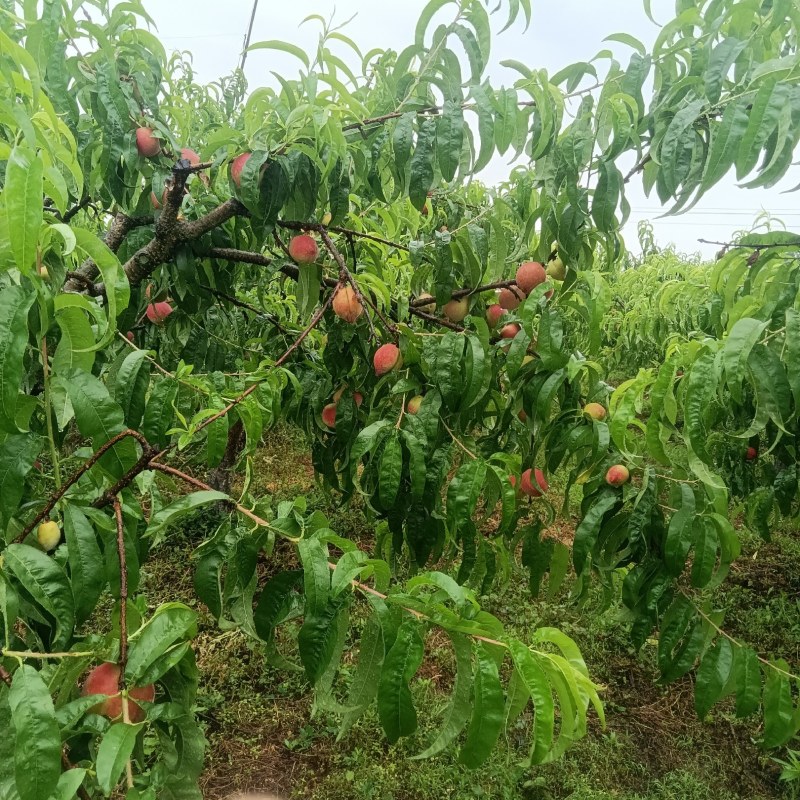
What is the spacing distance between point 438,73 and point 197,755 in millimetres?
1341

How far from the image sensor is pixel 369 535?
11.5 feet

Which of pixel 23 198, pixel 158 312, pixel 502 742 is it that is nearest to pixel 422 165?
pixel 23 198

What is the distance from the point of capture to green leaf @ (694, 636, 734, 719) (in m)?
1.26

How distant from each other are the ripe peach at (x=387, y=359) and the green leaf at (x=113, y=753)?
93 cm

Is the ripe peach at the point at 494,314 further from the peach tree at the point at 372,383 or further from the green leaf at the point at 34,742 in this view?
the green leaf at the point at 34,742

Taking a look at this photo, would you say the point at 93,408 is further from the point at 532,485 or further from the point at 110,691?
the point at 532,485

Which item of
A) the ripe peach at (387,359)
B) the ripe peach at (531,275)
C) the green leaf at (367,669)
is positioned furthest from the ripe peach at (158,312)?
the green leaf at (367,669)

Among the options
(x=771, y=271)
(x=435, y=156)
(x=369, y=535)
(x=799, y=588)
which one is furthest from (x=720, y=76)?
(x=799, y=588)

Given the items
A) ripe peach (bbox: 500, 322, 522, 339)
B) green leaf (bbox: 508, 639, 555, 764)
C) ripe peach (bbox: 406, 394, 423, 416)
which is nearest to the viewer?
green leaf (bbox: 508, 639, 555, 764)

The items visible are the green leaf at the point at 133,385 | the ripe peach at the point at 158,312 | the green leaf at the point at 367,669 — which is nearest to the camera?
the green leaf at the point at 367,669

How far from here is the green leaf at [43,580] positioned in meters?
0.67

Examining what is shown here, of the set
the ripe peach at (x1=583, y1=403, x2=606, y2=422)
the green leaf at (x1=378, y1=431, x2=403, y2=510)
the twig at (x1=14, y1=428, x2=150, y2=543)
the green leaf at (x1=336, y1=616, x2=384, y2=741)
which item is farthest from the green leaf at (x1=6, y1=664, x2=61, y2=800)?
the ripe peach at (x1=583, y1=403, x2=606, y2=422)

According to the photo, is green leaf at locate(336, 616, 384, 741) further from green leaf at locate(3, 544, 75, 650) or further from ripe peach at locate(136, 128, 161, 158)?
ripe peach at locate(136, 128, 161, 158)

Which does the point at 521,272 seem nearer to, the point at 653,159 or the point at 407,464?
the point at 653,159
